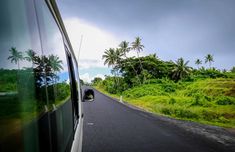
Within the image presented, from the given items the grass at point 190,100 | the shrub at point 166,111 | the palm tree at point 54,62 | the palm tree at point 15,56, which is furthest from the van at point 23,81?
the shrub at point 166,111

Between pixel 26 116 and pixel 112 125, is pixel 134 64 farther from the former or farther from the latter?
pixel 26 116

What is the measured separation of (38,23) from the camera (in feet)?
5.38

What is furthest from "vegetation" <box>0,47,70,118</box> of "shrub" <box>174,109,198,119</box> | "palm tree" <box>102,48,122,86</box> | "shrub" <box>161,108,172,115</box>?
"palm tree" <box>102,48,122,86</box>

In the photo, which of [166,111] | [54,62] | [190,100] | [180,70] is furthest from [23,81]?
[180,70]

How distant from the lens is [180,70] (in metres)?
79.8

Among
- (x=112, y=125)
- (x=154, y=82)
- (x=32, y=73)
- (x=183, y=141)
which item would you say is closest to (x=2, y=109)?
(x=32, y=73)

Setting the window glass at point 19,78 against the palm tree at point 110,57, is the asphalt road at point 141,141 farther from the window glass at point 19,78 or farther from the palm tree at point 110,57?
the palm tree at point 110,57

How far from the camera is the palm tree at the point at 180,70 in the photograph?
78.7 meters

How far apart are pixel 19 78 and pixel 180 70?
264ft

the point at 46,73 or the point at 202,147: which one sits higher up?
the point at 46,73

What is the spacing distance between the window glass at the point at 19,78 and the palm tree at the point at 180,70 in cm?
7877

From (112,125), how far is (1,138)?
14591 mm

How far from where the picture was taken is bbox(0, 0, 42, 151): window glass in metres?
1.07

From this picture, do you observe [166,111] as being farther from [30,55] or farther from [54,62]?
[30,55]
